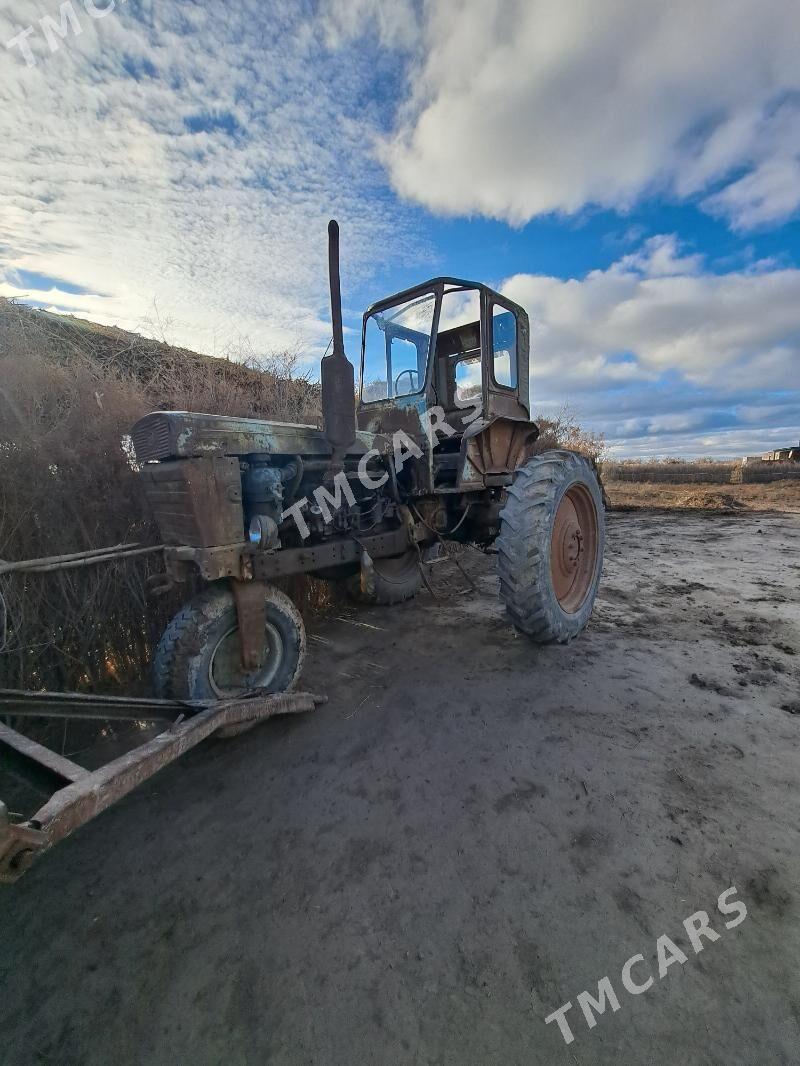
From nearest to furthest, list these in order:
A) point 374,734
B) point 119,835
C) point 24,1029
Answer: point 24,1029 → point 119,835 → point 374,734

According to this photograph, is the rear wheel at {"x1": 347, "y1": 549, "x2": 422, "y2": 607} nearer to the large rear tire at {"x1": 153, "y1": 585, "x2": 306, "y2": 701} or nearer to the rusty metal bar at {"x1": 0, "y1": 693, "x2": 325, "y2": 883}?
the large rear tire at {"x1": 153, "y1": 585, "x2": 306, "y2": 701}

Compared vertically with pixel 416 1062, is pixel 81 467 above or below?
above

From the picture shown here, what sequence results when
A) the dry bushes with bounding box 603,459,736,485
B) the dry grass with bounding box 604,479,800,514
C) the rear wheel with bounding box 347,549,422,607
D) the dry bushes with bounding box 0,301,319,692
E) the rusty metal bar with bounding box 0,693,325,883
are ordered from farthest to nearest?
the dry bushes with bounding box 603,459,736,485, the dry grass with bounding box 604,479,800,514, the rear wheel with bounding box 347,549,422,607, the dry bushes with bounding box 0,301,319,692, the rusty metal bar with bounding box 0,693,325,883

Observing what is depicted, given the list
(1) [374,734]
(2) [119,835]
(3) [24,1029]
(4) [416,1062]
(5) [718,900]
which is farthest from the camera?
(1) [374,734]

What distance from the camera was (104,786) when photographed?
4.90ft

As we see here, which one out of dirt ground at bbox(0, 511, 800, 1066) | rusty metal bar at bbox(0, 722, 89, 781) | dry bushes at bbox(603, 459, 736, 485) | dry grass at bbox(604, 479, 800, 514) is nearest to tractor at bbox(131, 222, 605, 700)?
dirt ground at bbox(0, 511, 800, 1066)

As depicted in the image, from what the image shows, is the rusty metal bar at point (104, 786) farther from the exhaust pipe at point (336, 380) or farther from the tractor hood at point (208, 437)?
the exhaust pipe at point (336, 380)

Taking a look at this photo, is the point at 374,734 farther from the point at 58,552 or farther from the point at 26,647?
the point at 58,552

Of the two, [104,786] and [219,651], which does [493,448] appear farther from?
[104,786]

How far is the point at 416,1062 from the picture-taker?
1151mm

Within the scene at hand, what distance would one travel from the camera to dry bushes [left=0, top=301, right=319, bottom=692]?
9.57 ft

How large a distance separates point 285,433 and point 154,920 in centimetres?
235

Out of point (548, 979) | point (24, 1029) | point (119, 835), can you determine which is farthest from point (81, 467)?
point (548, 979)

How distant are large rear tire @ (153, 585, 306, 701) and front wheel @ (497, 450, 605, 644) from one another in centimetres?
152
